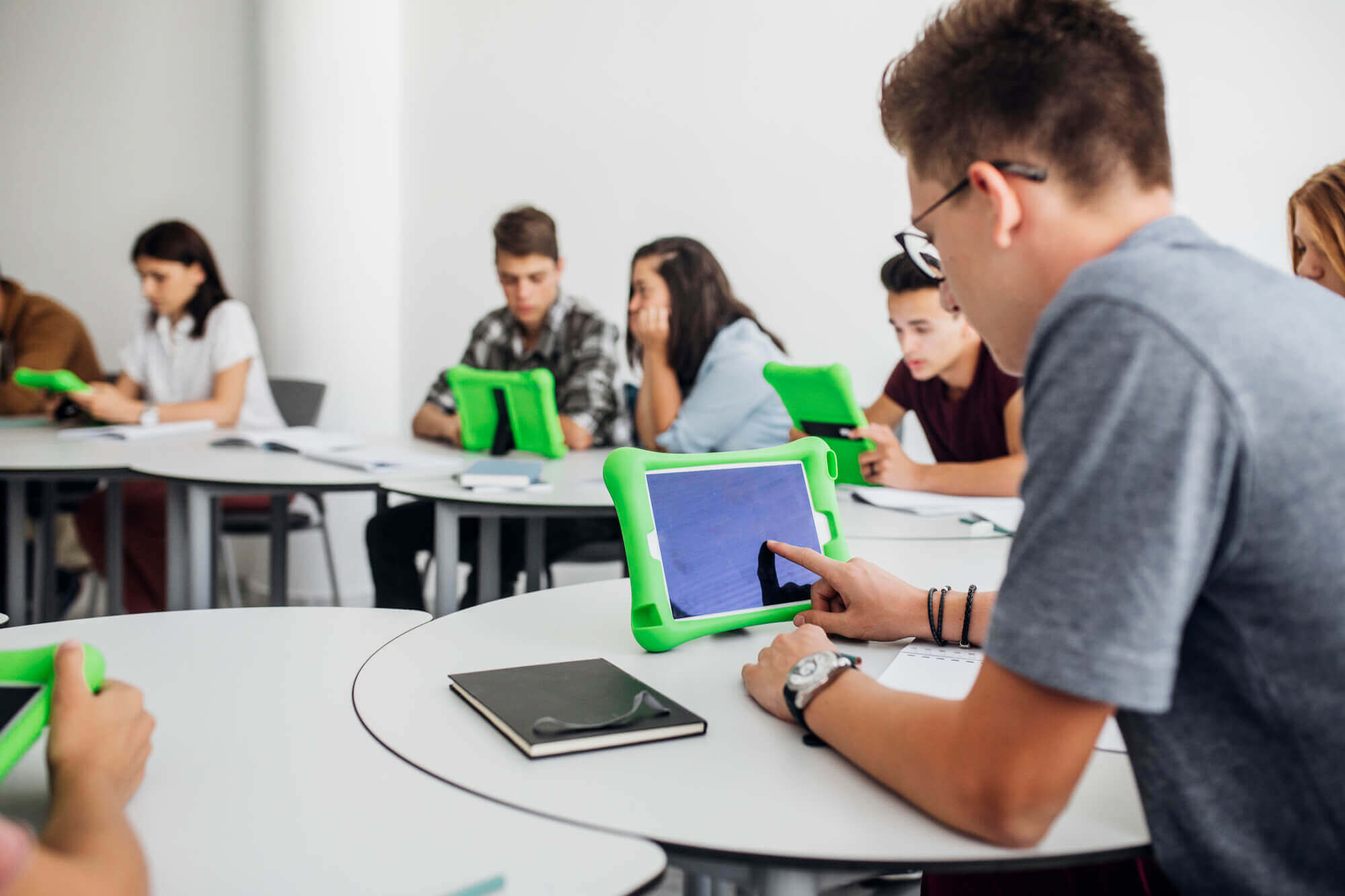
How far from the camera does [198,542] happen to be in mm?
2357

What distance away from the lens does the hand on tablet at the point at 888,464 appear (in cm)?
221

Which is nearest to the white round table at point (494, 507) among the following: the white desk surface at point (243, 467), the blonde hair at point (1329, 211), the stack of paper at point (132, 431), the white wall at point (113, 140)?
the white desk surface at point (243, 467)

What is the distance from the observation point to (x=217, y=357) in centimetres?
343

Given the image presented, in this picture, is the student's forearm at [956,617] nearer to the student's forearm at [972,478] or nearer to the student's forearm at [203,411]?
the student's forearm at [972,478]

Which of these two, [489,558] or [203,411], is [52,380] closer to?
[203,411]

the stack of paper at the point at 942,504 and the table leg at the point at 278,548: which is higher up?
the stack of paper at the point at 942,504

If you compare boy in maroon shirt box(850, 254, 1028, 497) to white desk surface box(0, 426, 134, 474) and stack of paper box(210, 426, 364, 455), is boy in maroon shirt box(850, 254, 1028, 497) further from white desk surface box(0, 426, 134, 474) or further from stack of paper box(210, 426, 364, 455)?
white desk surface box(0, 426, 134, 474)

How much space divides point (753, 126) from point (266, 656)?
356 centimetres

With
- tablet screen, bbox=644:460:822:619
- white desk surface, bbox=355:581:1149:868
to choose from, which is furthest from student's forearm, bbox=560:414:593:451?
white desk surface, bbox=355:581:1149:868

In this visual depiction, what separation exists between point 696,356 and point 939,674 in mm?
2013

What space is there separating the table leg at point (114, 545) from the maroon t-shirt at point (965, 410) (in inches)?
94.7

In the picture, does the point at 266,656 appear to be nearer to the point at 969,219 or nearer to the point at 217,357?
the point at 969,219

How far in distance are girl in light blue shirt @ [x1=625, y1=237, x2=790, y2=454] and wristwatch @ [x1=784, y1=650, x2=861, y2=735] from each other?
1825mm

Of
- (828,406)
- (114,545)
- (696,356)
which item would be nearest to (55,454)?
(114,545)
